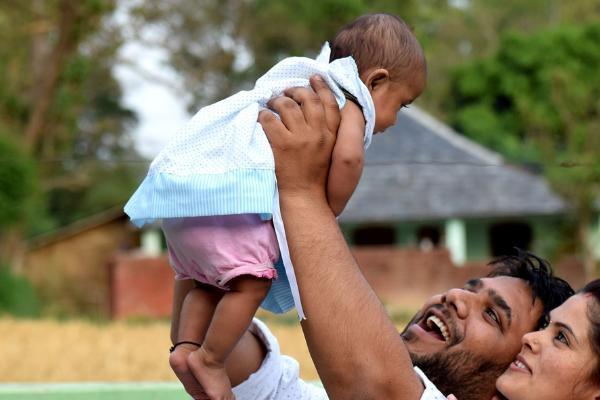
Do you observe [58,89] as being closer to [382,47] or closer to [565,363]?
[382,47]

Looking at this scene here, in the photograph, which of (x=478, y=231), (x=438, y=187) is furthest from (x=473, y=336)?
(x=478, y=231)

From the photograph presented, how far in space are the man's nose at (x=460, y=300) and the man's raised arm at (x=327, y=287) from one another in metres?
0.38

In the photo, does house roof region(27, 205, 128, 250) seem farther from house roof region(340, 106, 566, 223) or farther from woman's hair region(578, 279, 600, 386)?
woman's hair region(578, 279, 600, 386)

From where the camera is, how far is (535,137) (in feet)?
94.0

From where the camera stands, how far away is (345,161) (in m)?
2.31

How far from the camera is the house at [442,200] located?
90.8ft

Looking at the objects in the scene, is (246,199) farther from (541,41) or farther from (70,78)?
(541,41)

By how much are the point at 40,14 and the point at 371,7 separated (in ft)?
26.3

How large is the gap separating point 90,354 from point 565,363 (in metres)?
5.88

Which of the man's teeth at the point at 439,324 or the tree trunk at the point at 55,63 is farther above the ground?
the man's teeth at the point at 439,324

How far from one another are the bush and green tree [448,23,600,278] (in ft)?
39.6

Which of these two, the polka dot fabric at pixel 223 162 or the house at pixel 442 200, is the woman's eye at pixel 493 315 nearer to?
the polka dot fabric at pixel 223 162

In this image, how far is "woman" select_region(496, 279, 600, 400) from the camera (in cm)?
241

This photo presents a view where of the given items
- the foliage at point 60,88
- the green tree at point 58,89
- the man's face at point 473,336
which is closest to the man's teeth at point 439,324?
the man's face at point 473,336
